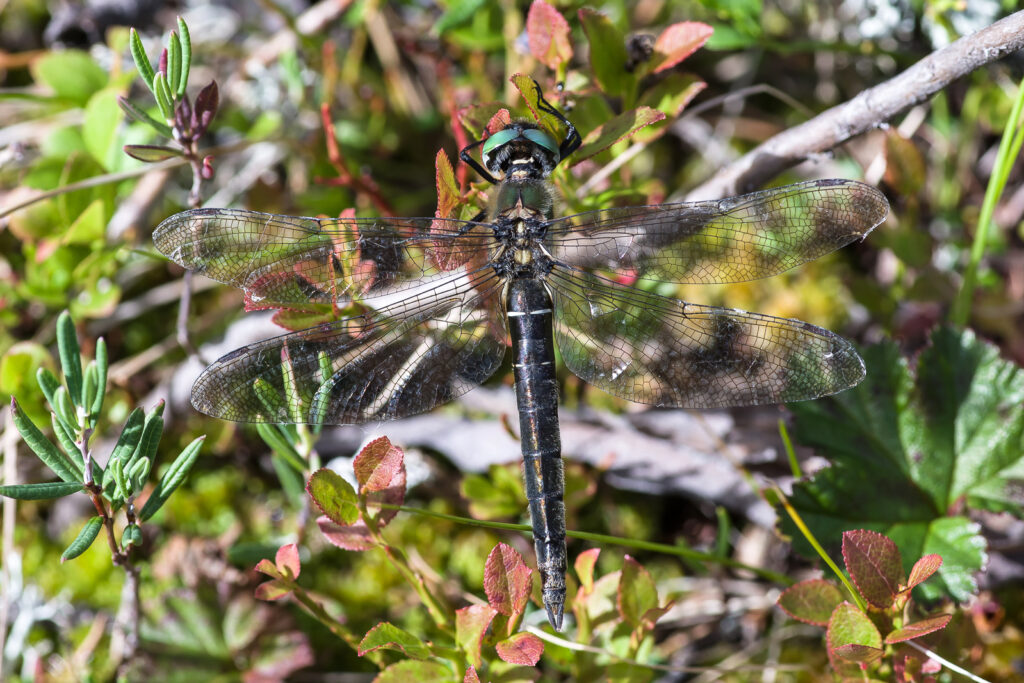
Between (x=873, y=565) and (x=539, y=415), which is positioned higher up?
(x=539, y=415)

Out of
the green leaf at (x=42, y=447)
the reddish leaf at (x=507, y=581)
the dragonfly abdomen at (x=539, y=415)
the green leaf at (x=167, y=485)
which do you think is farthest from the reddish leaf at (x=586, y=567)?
the green leaf at (x=42, y=447)

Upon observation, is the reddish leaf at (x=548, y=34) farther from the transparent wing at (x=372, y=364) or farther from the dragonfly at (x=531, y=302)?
the transparent wing at (x=372, y=364)

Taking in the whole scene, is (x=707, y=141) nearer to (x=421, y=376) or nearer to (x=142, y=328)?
(x=421, y=376)

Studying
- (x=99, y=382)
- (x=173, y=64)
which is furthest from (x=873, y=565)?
(x=173, y=64)

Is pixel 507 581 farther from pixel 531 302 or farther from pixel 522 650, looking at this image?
pixel 531 302

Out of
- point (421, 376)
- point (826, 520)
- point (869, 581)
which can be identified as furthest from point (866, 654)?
point (421, 376)

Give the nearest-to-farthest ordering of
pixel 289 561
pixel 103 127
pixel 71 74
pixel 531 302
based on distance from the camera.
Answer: pixel 289 561
pixel 531 302
pixel 103 127
pixel 71 74

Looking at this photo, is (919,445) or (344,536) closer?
(344,536)
